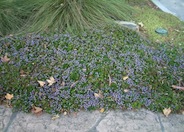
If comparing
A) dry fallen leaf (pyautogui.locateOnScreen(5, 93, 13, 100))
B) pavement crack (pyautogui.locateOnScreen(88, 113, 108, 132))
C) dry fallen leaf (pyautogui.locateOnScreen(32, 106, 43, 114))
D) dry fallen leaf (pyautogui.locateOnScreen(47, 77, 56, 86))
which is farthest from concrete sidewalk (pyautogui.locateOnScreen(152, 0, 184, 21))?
dry fallen leaf (pyautogui.locateOnScreen(5, 93, 13, 100))

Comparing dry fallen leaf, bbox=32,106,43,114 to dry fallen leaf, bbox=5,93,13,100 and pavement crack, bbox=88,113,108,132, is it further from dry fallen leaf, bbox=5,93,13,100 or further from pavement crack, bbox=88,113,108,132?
pavement crack, bbox=88,113,108,132

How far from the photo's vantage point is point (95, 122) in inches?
104

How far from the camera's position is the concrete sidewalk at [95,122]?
2539 mm

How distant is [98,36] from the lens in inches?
137

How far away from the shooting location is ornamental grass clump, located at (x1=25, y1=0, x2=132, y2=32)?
368 centimetres

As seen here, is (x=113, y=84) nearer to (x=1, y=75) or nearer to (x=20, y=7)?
(x=1, y=75)

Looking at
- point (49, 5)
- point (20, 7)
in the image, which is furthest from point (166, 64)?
point (20, 7)

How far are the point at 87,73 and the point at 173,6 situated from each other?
3694 mm

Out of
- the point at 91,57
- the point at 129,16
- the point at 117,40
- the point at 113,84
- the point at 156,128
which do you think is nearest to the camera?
the point at 156,128

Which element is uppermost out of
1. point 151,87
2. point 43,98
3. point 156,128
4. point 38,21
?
point 38,21

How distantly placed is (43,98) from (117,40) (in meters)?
1.39

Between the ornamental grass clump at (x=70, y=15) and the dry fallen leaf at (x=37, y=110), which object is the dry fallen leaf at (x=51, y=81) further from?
the ornamental grass clump at (x=70, y=15)

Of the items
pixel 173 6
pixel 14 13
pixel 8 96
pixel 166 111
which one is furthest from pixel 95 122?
pixel 173 6

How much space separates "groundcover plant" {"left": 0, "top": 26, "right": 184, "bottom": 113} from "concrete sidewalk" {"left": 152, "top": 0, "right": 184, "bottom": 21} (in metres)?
2.06
